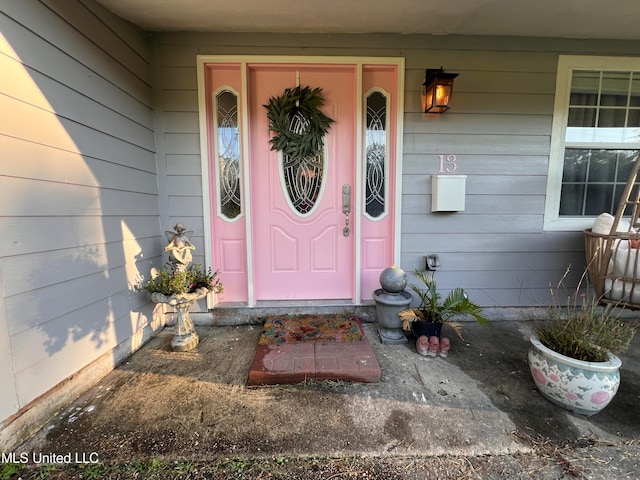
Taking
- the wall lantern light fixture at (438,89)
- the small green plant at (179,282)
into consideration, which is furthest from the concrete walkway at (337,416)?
the wall lantern light fixture at (438,89)

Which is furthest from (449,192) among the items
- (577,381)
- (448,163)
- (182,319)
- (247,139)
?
(182,319)

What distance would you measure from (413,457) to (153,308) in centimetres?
209

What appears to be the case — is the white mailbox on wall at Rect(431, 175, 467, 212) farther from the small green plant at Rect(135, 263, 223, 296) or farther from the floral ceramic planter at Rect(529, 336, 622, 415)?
the small green plant at Rect(135, 263, 223, 296)

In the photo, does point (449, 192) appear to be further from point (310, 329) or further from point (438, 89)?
point (310, 329)

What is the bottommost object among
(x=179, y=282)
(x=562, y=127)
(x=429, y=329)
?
(x=429, y=329)

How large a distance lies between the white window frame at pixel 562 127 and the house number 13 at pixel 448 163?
83 centimetres

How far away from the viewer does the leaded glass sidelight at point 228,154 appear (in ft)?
8.04

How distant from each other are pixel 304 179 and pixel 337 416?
5.92 feet

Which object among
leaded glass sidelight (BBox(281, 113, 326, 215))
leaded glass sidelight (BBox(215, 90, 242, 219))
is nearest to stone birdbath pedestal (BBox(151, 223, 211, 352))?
leaded glass sidelight (BBox(215, 90, 242, 219))

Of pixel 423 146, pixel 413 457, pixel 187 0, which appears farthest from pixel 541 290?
pixel 187 0

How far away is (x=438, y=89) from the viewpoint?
2.25 metres

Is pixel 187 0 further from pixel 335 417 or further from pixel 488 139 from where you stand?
pixel 335 417

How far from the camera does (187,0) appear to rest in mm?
1896

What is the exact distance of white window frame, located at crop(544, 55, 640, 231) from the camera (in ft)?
7.89
